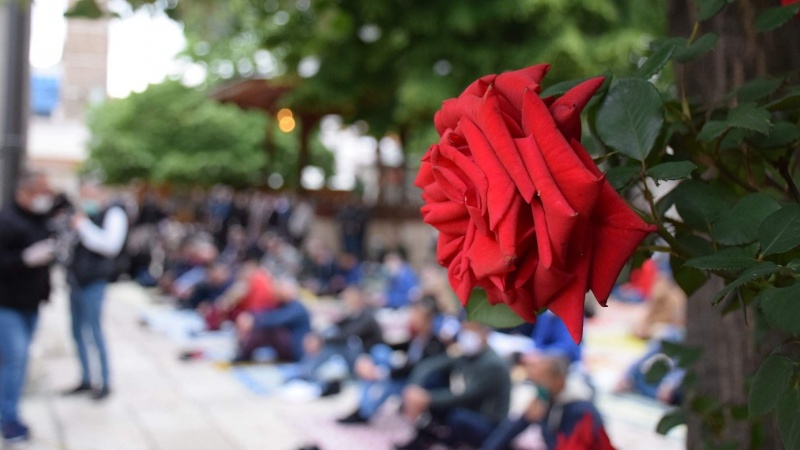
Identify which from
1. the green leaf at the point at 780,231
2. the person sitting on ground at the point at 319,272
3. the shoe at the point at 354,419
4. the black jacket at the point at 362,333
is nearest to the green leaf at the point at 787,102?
the green leaf at the point at 780,231

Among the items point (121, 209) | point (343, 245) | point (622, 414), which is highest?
point (121, 209)

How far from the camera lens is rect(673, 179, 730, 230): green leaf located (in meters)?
1.00

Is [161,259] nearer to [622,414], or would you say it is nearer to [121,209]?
[121,209]

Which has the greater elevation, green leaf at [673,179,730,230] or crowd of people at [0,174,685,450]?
green leaf at [673,179,730,230]

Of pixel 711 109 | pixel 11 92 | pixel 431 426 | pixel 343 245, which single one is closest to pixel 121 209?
pixel 11 92

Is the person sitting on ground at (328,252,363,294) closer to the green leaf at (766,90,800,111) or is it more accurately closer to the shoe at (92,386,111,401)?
the shoe at (92,386,111,401)

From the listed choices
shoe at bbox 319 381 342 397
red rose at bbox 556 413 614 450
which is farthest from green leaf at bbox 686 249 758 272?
shoe at bbox 319 381 342 397

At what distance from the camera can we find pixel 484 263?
811mm

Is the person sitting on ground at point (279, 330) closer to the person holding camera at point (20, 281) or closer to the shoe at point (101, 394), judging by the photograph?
the shoe at point (101, 394)

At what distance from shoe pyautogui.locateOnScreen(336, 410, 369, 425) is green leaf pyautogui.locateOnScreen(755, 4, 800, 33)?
5893 mm

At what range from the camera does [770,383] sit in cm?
88

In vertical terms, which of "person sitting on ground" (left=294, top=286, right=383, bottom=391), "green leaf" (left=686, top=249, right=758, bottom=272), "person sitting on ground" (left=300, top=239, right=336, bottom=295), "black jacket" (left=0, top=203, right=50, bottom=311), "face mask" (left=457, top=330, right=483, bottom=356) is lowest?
"person sitting on ground" (left=300, top=239, right=336, bottom=295)

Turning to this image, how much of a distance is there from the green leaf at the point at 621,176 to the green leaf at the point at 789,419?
0.29 m

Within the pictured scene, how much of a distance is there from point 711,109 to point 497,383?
480 centimetres
